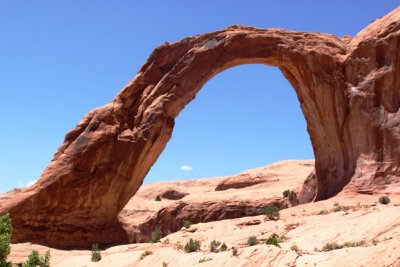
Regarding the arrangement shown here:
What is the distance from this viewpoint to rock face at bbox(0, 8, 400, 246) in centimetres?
1938

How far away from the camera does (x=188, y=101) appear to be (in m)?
22.1

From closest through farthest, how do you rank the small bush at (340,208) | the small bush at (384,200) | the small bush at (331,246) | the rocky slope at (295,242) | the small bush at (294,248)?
the rocky slope at (295,242), the small bush at (331,246), the small bush at (294,248), the small bush at (340,208), the small bush at (384,200)

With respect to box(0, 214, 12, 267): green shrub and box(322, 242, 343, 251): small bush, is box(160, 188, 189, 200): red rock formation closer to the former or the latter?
box(0, 214, 12, 267): green shrub

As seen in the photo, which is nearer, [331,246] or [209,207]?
[331,246]

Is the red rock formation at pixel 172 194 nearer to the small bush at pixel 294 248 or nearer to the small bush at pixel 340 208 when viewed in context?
the small bush at pixel 340 208

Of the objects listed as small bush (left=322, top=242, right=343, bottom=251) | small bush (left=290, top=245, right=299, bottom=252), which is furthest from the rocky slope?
small bush (left=322, top=242, right=343, bottom=251)

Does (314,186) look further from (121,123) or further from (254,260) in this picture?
(254,260)

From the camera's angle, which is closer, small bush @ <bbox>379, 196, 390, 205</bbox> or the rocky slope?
the rocky slope

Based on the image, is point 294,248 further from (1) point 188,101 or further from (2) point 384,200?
(1) point 188,101

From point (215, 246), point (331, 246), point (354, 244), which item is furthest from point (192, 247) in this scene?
point (354, 244)

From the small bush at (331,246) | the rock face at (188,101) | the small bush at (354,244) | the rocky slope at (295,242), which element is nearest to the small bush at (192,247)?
the rocky slope at (295,242)

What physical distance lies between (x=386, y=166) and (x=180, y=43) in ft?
37.2

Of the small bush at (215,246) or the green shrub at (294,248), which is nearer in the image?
the green shrub at (294,248)

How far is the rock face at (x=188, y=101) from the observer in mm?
19375
